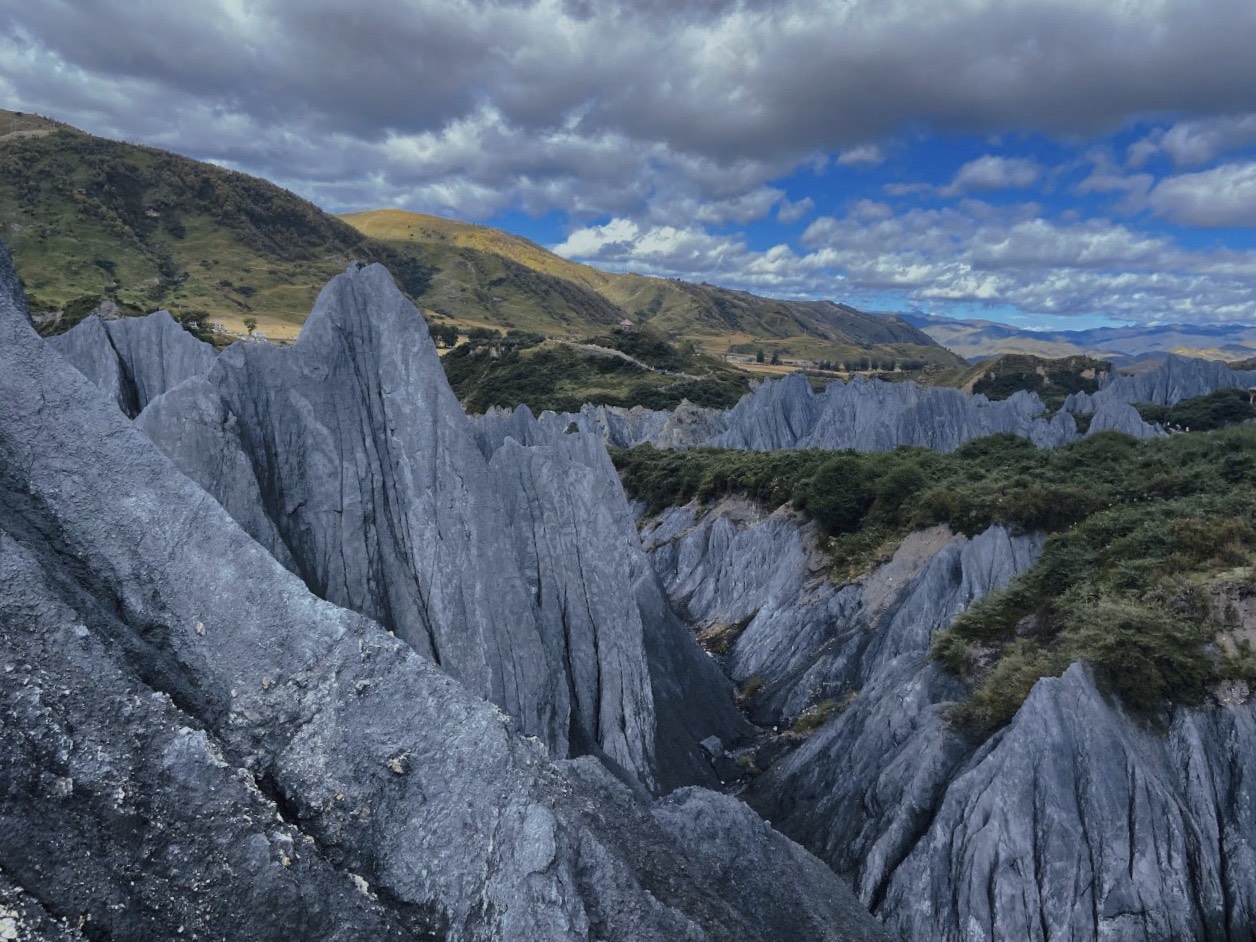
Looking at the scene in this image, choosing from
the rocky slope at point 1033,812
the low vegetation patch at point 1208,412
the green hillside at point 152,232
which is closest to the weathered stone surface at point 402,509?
the rocky slope at point 1033,812

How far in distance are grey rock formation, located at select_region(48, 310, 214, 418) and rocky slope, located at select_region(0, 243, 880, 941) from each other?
23.9 meters

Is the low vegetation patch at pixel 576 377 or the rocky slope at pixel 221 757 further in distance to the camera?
the low vegetation patch at pixel 576 377

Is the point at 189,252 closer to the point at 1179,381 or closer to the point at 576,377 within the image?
the point at 576,377

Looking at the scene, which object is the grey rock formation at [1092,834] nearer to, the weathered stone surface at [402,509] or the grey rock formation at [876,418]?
the weathered stone surface at [402,509]

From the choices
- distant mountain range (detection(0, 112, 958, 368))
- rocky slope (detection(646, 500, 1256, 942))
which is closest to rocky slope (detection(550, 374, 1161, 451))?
rocky slope (detection(646, 500, 1256, 942))

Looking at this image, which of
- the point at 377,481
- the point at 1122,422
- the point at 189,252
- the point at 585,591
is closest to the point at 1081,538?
the point at 585,591

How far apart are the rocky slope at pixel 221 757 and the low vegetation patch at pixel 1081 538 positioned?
34.4 ft

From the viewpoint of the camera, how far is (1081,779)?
1344 centimetres

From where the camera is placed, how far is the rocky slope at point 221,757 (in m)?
5.45

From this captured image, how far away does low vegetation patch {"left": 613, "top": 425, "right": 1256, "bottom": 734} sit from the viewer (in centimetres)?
1450

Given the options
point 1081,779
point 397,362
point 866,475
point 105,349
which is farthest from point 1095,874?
point 105,349

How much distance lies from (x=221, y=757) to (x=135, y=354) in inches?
1234

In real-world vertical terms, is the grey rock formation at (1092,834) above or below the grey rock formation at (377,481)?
below

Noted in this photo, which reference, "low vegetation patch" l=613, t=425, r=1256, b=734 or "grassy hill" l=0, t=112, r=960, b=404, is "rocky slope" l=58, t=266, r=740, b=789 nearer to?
"low vegetation patch" l=613, t=425, r=1256, b=734
